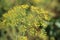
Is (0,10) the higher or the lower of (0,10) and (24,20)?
the higher

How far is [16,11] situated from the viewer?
234 centimetres

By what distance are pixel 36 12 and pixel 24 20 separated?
0.55 feet

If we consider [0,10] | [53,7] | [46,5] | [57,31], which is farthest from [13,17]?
[53,7]

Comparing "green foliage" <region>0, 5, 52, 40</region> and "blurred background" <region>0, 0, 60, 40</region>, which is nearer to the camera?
"green foliage" <region>0, 5, 52, 40</region>

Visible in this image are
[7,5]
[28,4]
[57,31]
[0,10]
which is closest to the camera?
[28,4]

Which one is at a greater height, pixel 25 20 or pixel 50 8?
pixel 50 8

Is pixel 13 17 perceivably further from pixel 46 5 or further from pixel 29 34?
pixel 46 5

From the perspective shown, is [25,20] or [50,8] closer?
[25,20]

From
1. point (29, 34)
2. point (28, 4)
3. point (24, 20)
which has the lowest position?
point (29, 34)

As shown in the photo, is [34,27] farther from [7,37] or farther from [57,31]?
[57,31]

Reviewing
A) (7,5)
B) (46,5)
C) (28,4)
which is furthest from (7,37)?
(46,5)

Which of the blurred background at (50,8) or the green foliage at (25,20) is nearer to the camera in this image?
the green foliage at (25,20)

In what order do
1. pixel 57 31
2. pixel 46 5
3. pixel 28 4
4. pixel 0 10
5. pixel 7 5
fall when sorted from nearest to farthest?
pixel 28 4, pixel 7 5, pixel 0 10, pixel 57 31, pixel 46 5

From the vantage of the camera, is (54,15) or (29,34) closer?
(29,34)
